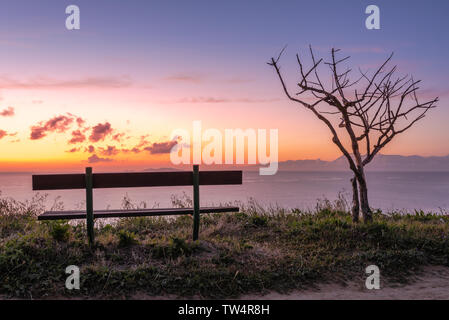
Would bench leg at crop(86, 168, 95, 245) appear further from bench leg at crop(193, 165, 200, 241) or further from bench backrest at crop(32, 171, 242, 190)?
bench leg at crop(193, 165, 200, 241)

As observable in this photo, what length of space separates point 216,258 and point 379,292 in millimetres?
2282

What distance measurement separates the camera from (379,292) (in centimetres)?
526

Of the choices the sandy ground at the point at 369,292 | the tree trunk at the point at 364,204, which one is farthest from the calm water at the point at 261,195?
the sandy ground at the point at 369,292

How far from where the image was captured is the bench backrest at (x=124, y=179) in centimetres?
660

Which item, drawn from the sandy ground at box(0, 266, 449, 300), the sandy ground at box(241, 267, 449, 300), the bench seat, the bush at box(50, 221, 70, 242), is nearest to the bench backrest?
the bench seat

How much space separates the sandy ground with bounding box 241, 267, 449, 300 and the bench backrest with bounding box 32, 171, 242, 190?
105 inches

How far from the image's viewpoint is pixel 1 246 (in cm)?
610

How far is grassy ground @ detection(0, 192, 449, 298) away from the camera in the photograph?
5168 millimetres

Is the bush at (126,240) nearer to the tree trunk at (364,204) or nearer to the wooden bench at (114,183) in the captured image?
the wooden bench at (114,183)

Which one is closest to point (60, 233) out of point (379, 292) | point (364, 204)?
point (379, 292)

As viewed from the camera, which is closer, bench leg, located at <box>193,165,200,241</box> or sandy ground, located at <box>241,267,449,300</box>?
sandy ground, located at <box>241,267,449,300</box>
